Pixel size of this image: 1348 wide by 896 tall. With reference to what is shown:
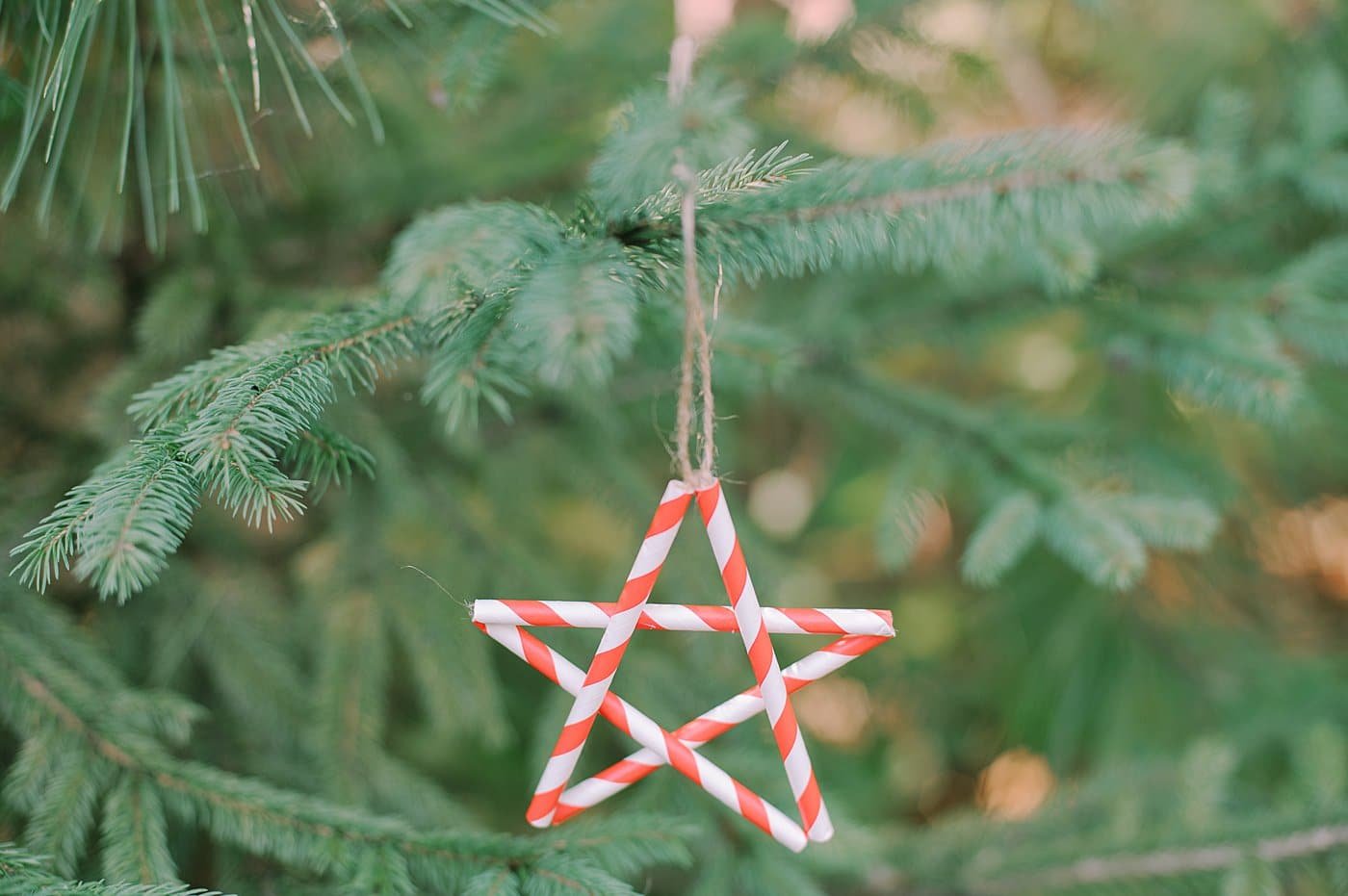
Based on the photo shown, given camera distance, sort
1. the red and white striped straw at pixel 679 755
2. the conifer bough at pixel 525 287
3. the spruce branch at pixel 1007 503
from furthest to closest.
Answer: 1. the spruce branch at pixel 1007 503
2. the red and white striped straw at pixel 679 755
3. the conifer bough at pixel 525 287

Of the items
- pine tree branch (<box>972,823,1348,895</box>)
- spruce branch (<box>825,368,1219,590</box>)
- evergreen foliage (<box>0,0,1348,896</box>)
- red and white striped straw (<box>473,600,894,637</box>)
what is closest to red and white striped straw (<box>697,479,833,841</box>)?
red and white striped straw (<box>473,600,894,637</box>)

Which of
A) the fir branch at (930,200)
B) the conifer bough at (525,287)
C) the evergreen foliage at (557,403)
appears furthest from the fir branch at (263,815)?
the fir branch at (930,200)

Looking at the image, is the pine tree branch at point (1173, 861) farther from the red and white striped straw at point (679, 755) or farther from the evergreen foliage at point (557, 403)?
the red and white striped straw at point (679, 755)

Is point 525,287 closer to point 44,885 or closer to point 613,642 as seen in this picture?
point 613,642

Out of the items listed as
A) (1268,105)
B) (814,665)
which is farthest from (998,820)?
(1268,105)

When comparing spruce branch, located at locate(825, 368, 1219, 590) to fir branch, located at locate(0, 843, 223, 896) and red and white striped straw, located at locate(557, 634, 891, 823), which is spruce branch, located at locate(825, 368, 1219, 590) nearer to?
red and white striped straw, located at locate(557, 634, 891, 823)
